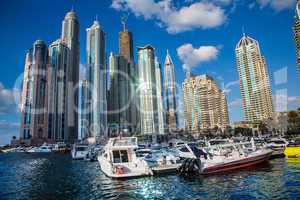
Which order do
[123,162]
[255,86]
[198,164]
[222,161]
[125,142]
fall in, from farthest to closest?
1. [255,86]
2. [125,142]
3. [123,162]
4. [222,161]
5. [198,164]

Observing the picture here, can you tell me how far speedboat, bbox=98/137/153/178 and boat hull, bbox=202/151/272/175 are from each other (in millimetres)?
8363

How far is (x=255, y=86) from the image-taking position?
18938cm

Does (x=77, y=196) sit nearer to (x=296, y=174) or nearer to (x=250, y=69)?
(x=296, y=174)

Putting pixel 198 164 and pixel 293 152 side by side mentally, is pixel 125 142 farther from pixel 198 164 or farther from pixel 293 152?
pixel 293 152

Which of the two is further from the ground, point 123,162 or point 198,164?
point 123,162

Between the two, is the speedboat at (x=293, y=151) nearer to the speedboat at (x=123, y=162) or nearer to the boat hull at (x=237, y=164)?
the boat hull at (x=237, y=164)

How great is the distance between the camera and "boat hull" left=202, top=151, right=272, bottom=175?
103 ft

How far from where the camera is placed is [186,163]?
33.7 m

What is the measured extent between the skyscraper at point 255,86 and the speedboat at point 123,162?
582 feet

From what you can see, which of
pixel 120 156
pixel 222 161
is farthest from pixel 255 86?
pixel 120 156

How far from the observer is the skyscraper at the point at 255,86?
18662 centimetres

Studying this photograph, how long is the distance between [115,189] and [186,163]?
12.6 meters

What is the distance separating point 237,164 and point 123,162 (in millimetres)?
16818

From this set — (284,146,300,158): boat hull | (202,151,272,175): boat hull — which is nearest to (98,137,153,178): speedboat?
(202,151,272,175): boat hull
